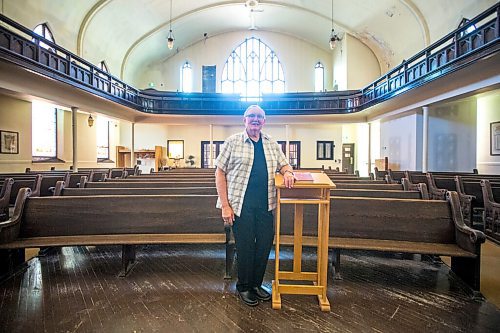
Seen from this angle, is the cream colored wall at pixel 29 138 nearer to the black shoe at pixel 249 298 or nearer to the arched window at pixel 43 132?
the arched window at pixel 43 132

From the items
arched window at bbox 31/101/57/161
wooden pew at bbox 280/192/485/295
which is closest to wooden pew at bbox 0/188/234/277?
wooden pew at bbox 280/192/485/295

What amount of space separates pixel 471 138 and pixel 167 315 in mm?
11436

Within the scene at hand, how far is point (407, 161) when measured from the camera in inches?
440

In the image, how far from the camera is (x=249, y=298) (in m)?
2.39

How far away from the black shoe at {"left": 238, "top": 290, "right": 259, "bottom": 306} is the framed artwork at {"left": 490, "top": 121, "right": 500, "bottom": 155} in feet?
38.7

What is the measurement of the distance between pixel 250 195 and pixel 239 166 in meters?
0.24

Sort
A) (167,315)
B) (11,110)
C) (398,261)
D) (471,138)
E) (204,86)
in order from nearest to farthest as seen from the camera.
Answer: (167,315) → (398,261) → (11,110) → (471,138) → (204,86)

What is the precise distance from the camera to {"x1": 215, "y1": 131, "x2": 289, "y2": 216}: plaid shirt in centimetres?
236

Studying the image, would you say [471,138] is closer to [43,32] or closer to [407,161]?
[407,161]

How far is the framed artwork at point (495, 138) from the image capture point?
10453 mm

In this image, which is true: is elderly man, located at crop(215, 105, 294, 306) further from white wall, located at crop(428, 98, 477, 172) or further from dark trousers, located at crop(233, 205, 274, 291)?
white wall, located at crop(428, 98, 477, 172)

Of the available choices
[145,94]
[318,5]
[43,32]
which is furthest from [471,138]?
[43,32]

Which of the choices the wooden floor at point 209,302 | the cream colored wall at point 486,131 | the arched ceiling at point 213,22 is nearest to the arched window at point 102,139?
the arched ceiling at point 213,22

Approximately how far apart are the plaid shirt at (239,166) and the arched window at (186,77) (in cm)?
1698
